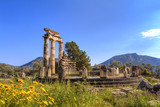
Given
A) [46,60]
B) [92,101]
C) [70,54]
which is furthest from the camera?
[70,54]

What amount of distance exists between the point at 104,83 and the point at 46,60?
18395mm

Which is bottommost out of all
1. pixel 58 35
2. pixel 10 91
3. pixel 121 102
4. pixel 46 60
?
pixel 121 102

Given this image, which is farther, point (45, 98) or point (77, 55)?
point (77, 55)

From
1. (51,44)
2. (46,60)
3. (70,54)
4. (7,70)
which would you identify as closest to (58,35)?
(51,44)

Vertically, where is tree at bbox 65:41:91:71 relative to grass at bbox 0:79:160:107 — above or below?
above

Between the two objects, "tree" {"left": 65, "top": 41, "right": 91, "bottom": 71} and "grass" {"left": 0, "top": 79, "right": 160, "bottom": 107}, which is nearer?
"grass" {"left": 0, "top": 79, "right": 160, "bottom": 107}

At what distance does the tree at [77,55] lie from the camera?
1726 inches

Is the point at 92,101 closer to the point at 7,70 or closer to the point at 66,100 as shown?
the point at 66,100

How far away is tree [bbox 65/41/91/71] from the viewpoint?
43831mm

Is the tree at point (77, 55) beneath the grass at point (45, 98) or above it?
above

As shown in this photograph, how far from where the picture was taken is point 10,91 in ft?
13.5

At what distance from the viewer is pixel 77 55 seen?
45031 millimetres

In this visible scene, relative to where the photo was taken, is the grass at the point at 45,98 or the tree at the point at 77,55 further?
the tree at the point at 77,55

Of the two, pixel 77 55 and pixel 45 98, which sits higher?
pixel 77 55
